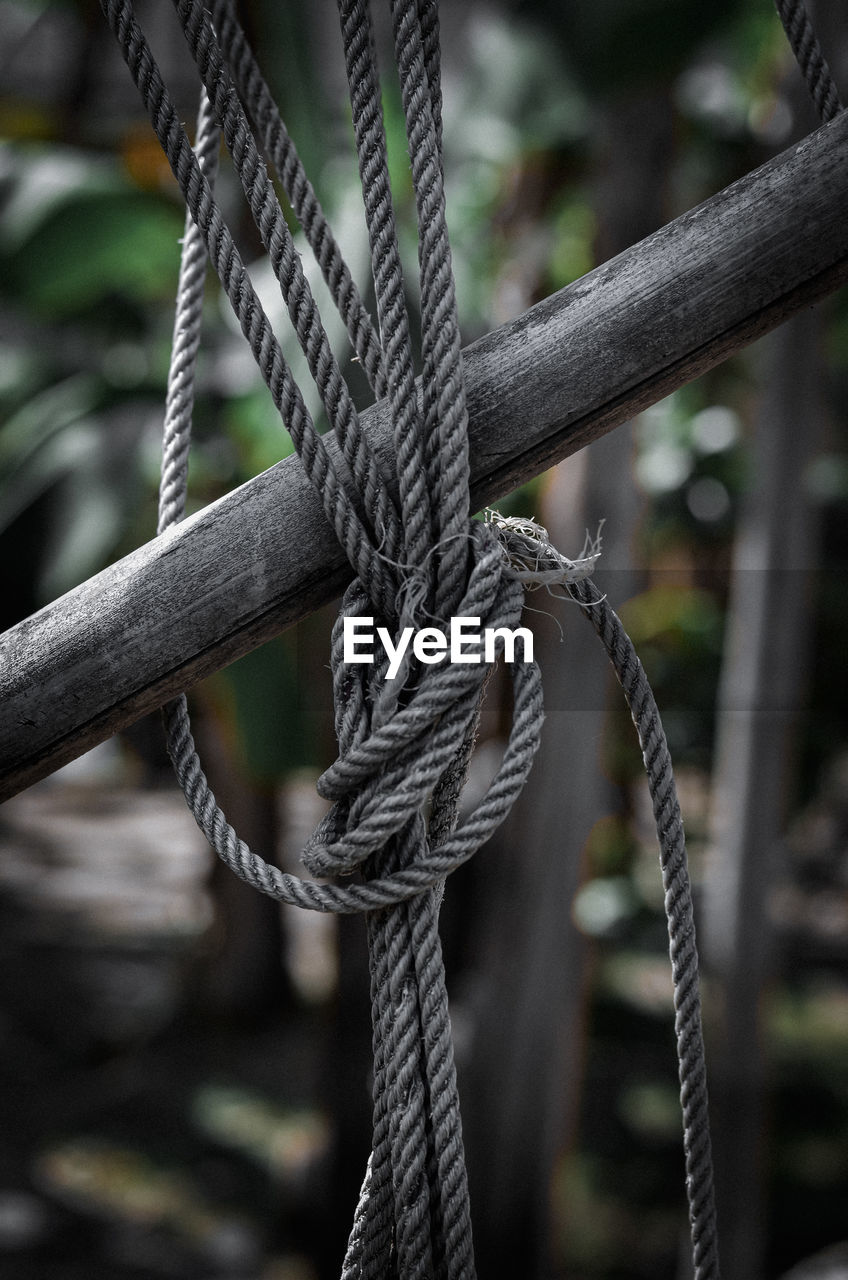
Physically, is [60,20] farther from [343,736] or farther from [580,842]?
[343,736]

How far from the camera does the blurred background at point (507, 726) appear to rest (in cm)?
146

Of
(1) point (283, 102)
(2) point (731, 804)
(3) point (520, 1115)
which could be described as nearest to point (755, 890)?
(2) point (731, 804)

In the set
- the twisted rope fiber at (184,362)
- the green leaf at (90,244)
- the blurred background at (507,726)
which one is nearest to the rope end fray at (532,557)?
the twisted rope fiber at (184,362)

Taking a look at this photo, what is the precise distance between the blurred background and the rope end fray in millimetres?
747

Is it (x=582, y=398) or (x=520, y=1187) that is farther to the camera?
(x=520, y=1187)

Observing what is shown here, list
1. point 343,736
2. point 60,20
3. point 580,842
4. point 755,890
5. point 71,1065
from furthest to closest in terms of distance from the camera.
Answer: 1. point 60,20
2. point 71,1065
3. point 755,890
4. point 580,842
5. point 343,736

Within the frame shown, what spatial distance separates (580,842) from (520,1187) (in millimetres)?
566

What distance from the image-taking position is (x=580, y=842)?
1.58 m

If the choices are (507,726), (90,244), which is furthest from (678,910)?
(90,244)

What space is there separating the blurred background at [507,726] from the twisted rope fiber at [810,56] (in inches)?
28.4

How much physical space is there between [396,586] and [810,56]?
0.32m

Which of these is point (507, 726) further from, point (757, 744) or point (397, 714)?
point (397, 714)

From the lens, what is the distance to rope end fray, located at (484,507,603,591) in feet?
1.44

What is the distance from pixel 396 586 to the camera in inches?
16.4
